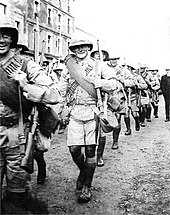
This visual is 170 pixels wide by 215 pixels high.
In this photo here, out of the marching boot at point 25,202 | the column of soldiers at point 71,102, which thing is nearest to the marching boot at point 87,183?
the column of soldiers at point 71,102

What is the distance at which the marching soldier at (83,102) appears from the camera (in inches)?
209

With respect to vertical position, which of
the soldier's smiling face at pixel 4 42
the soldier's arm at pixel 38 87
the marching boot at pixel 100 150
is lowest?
the marching boot at pixel 100 150

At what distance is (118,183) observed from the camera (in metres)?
6.27

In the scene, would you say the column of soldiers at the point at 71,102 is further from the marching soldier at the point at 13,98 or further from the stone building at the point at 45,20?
the stone building at the point at 45,20

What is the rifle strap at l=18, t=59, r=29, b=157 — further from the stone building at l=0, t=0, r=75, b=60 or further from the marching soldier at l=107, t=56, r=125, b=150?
the stone building at l=0, t=0, r=75, b=60

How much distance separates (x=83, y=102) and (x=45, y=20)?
111ft

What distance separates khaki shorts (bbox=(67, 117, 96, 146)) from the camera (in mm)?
5301

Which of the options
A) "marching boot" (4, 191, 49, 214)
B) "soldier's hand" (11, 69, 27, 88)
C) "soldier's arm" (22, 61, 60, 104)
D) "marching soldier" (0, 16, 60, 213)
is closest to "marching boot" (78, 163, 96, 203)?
"marching boot" (4, 191, 49, 214)

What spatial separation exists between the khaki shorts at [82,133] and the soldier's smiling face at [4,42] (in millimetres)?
1663

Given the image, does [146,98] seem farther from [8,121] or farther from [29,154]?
[29,154]

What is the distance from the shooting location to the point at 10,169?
411 centimetres

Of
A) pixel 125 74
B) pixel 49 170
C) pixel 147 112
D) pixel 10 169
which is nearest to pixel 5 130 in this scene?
pixel 10 169

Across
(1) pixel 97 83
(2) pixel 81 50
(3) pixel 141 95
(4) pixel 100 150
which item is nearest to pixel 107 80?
(1) pixel 97 83

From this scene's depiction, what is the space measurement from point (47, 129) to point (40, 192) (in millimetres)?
1376
